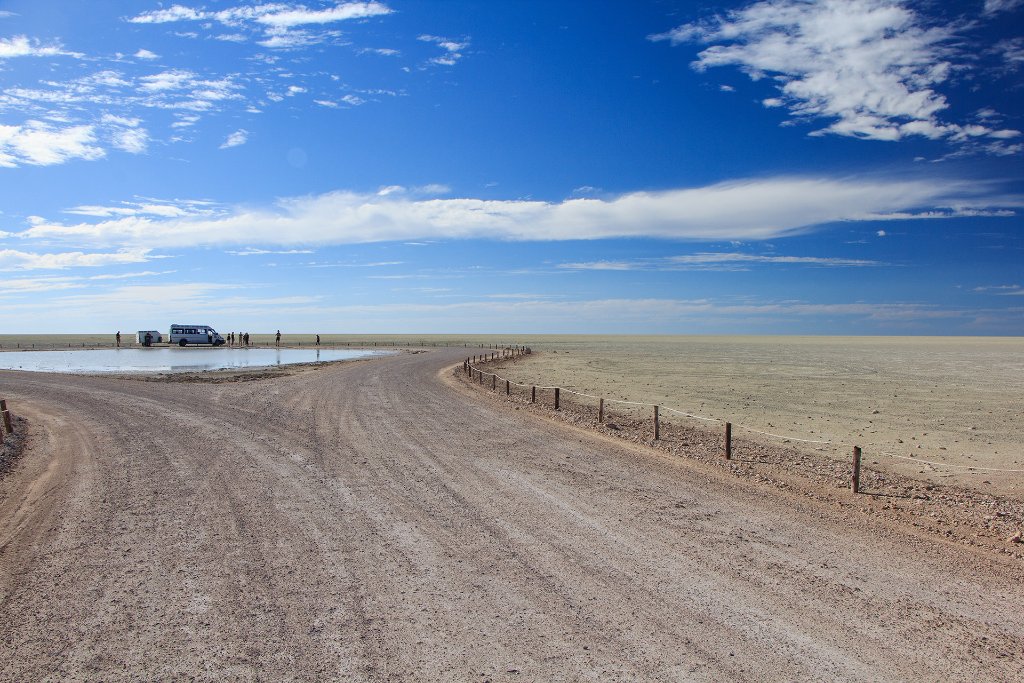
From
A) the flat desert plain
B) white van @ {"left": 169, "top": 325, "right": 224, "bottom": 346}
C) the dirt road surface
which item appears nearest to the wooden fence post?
the dirt road surface

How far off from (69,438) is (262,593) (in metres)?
13.5

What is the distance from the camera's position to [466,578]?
7484 mm

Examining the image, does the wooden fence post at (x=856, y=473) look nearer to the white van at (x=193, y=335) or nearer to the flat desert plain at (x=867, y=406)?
the flat desert plain at (x=867, y=406)

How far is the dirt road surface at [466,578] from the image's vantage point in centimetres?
571

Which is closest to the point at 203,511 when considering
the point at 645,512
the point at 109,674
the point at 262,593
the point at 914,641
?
the point at 262,593

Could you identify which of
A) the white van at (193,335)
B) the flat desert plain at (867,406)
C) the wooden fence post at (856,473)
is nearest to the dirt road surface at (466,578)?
the wooden fence post at (856,473)

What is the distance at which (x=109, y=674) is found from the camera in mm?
5480

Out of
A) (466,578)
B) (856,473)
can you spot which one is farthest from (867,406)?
(466,578)

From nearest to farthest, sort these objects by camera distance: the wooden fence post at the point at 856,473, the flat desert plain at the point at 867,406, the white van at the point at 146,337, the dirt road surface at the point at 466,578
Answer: the dirt road surface at the point at 466,578, the wooden fence post at the point at 856,473, the flat desert plain at the point at 867,406, the white van at the point at 146,337

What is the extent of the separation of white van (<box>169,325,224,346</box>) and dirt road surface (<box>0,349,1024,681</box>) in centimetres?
6806

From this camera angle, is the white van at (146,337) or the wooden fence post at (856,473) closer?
the wooden fence post at (856,473)

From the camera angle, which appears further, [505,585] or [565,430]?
[565,430]

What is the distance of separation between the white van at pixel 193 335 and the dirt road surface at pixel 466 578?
223 ft

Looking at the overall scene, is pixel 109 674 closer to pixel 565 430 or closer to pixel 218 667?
pixel 218 667
